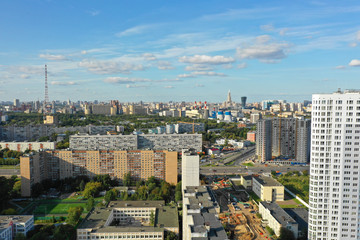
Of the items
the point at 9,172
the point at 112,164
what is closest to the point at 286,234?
the point at 112,164

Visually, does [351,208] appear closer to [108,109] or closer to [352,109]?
[352,109]

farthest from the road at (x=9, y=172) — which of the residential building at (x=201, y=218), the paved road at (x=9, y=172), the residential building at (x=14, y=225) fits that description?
the residential building at (x=201, y=218)

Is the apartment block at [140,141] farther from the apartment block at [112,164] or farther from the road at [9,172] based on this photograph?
the apartment block at [112,164]

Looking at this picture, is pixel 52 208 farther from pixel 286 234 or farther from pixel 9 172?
pixel 286 234

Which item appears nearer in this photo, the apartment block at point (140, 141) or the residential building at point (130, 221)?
the residential building at point (130, 221)

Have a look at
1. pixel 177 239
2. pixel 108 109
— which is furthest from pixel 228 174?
pixel 108 109

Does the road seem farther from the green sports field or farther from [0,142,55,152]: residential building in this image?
the green sports field
